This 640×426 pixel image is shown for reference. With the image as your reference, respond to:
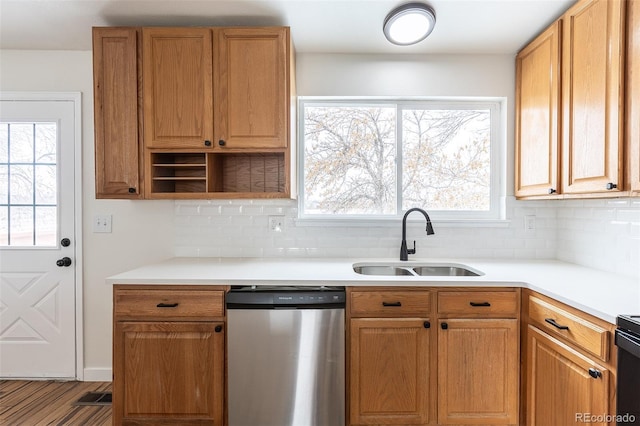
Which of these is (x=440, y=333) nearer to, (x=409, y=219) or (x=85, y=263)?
(x=409, y=219)

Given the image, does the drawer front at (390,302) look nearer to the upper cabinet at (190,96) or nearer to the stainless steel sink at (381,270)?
the stainless steel sink at (381,270)

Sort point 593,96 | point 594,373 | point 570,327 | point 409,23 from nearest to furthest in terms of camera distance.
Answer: point 594,373 < point 570,327 < point 593,96 < point 409,23

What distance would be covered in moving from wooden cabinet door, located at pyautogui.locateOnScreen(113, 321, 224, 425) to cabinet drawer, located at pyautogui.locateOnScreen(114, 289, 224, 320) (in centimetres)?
5

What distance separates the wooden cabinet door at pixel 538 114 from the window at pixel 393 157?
0.84 ft

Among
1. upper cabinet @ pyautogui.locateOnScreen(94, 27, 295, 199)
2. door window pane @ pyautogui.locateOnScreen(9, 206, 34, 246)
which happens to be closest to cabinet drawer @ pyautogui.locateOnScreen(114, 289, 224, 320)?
upper cabinet @ pyautogui.locateOnScreen(94, 27, 295, 199)

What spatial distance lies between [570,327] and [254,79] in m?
2.01

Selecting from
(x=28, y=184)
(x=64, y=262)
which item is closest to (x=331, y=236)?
(x=64, y=262)

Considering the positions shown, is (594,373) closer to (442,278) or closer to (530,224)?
(442,278)

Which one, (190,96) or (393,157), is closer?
(190,96)

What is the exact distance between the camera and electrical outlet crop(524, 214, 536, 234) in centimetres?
243

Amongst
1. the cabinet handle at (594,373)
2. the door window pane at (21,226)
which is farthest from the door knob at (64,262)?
the cabinet handle at (594,373)

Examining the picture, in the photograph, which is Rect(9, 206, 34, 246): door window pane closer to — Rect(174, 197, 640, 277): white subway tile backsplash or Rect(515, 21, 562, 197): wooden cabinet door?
Rect(174, 197, 640, 277): white subway tile backsplash

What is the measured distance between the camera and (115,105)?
2.03m

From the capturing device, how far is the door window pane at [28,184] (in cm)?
240
